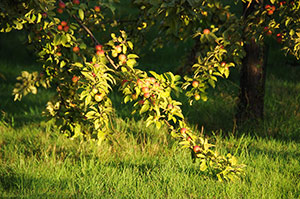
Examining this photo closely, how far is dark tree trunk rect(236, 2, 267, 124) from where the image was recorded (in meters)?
5.25

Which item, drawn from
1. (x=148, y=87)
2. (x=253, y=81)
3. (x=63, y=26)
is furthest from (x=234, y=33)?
(x=63, y=26)

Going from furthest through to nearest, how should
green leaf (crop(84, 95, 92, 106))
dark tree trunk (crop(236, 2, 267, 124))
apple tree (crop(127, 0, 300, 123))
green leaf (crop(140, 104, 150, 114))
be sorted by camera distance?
dark tree trunk (crop(236, 2, 267, 124))
apple tree (crop(127, 0, 300, 123))
green leaf (crop(140, 104, 150, 114))
green leaf (crop(84, 95, 92, 106))

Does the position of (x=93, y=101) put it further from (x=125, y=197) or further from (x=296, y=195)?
(x=296, y=195)

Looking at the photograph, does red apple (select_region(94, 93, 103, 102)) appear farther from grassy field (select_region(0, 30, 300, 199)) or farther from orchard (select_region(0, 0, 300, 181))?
grassy field (select_region(0, 30, 300, 199))

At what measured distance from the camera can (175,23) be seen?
130 inches

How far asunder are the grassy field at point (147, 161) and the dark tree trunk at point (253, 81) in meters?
0.22

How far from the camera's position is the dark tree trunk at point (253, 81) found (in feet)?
17.2

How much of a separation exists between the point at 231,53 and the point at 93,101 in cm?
171

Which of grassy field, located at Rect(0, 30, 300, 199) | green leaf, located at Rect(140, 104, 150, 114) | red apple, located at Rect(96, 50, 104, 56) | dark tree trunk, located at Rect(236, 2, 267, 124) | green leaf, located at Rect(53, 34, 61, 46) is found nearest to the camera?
green leaf, located at Rect(140, 104, 150, 114)

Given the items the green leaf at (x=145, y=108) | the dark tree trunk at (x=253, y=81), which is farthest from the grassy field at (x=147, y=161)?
the green leaf at (x=145, y=108)

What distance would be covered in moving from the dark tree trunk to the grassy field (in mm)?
220

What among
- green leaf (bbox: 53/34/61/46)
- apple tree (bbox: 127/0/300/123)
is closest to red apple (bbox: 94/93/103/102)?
green leaf (bbox: 53/34/61/46)

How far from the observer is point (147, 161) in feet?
13.9

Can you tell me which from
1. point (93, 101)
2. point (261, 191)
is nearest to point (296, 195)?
point (261, 191)
